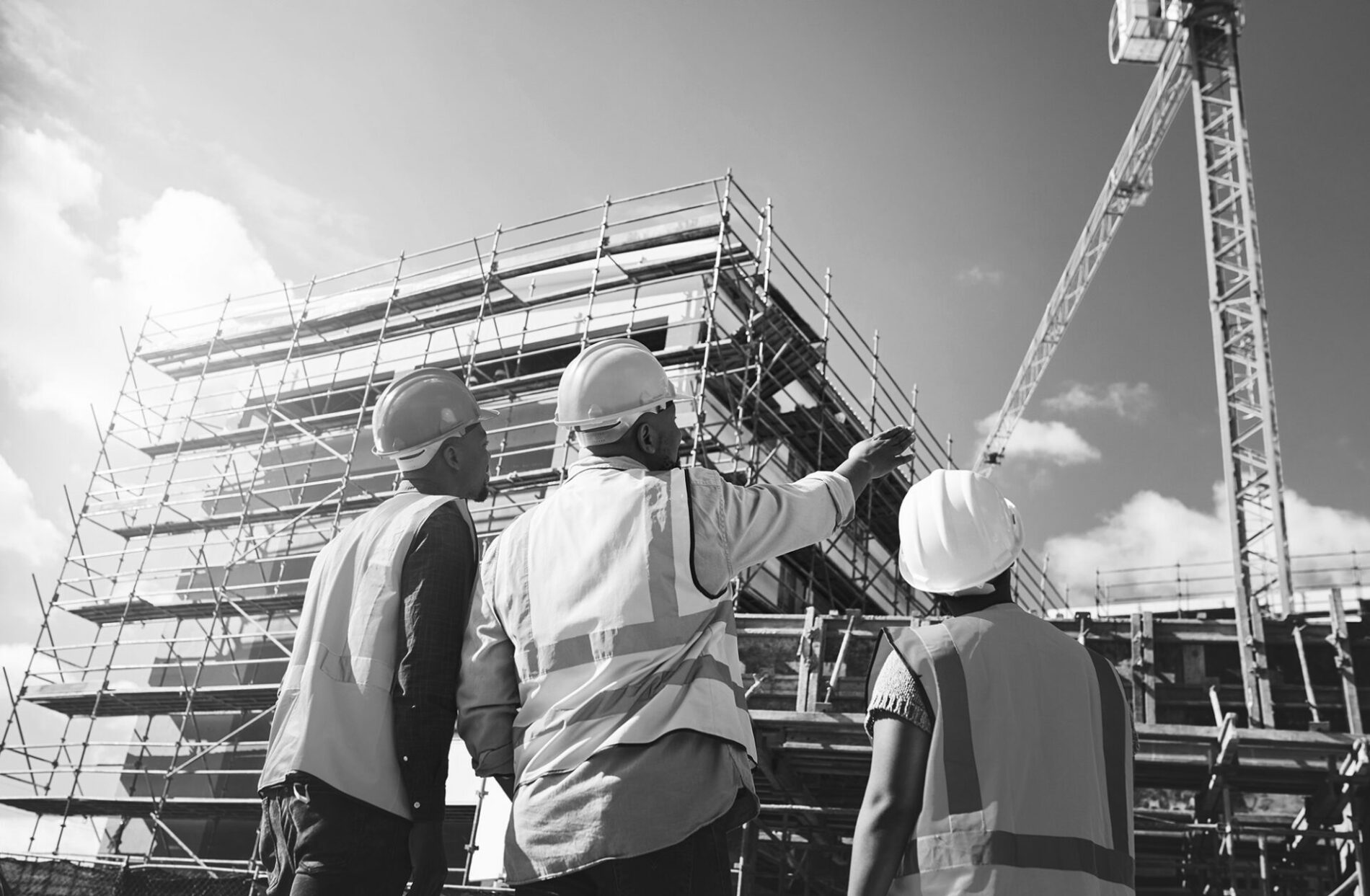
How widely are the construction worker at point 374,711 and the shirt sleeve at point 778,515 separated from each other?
2.38 feet

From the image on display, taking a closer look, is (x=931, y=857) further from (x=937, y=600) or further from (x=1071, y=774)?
(x=937, y=600)

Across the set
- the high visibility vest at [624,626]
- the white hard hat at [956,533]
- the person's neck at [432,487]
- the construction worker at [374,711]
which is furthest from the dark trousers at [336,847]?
the white hard hat at [956,533]

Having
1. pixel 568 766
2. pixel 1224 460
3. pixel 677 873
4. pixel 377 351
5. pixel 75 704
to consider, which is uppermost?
pixel 1224 460

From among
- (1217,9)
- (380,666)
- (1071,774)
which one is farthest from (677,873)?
(1217,9)

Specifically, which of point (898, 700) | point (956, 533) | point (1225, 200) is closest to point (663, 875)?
point (898, 700)

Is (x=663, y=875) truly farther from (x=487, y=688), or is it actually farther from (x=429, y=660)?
(x=429, y=660)

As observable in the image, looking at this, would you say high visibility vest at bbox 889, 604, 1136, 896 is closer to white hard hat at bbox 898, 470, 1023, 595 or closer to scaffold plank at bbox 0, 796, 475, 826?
white hard hat at bbox 898, 470, 1023, 595

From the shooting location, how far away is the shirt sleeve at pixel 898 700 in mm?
2094

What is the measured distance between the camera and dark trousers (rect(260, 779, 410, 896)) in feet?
8.05

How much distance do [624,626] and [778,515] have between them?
423mm

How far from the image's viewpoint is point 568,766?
2199mm

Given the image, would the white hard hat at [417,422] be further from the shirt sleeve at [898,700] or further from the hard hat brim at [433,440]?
the shirt sleeve at [898,700]

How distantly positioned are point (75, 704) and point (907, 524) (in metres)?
16.8

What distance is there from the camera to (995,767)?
2.05 meters
